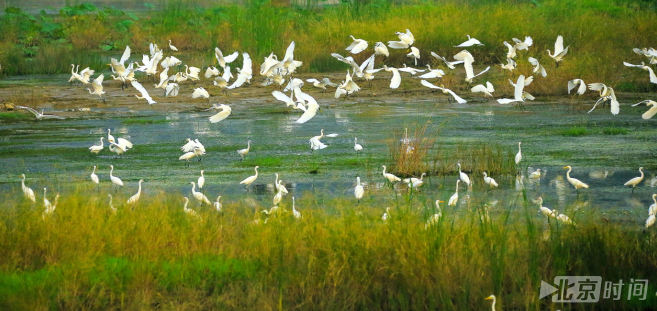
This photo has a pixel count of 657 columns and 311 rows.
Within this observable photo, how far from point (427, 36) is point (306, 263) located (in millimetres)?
15326

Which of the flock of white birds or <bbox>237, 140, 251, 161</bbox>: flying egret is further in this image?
<bbox>237, 140, 251, 161</bbox>: flying egret

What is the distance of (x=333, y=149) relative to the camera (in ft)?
39.5

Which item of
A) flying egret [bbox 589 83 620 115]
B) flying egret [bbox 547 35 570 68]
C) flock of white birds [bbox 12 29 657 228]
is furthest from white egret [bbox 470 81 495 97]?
flying egret [bbox 589 83 620 115]

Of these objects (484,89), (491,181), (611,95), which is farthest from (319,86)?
(491,181)

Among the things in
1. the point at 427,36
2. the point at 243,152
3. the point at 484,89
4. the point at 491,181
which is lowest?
the point at 427,36

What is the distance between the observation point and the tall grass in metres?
18.2

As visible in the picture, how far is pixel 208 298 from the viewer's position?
5840 millimetres

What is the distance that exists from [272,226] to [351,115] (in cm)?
914

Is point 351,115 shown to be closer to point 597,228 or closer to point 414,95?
point 414,95

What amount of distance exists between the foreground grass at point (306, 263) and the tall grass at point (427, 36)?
1123 centimetres

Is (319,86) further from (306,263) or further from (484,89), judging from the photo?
(306,263)

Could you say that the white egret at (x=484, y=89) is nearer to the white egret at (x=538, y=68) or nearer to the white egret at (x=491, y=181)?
the white egret at (x=538, y=68)

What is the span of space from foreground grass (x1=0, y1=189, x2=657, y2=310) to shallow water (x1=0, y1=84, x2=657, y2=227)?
2.57 ft

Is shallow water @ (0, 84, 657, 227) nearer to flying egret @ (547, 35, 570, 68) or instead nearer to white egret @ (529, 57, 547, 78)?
white egret @ (529, 57, 547, 78)
